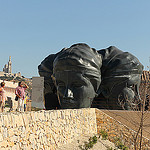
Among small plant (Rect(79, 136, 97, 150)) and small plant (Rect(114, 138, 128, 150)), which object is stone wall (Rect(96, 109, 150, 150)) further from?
small plant (Rect(79, 136, 97, 150))

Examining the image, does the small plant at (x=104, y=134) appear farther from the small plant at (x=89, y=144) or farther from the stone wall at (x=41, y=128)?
the small plant at (x=89, y=144)

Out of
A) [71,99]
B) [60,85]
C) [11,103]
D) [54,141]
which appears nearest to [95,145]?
[54,141]

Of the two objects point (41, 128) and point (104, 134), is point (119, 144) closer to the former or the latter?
point (104, 134)

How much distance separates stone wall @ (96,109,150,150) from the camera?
984 cm

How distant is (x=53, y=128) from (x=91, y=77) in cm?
561

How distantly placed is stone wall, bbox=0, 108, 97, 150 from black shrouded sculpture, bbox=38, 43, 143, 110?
2.24 m

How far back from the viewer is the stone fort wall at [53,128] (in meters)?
4.37

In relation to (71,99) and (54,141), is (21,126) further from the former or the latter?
(71,99)

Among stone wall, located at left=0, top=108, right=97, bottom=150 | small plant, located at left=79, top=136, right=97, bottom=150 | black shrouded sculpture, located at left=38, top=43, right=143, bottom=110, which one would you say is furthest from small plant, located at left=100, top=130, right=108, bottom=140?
black shrouded sculpture, located at left=38, top=43, right=143, bottom=110

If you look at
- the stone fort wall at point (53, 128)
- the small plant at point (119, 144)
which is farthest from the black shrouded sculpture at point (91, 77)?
the small plant at point (119, 144)

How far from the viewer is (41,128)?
5742mm

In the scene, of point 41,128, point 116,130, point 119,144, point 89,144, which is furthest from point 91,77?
point 41,128

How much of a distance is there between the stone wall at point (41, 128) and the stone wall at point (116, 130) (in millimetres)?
1140

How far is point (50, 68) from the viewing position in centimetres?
1388
